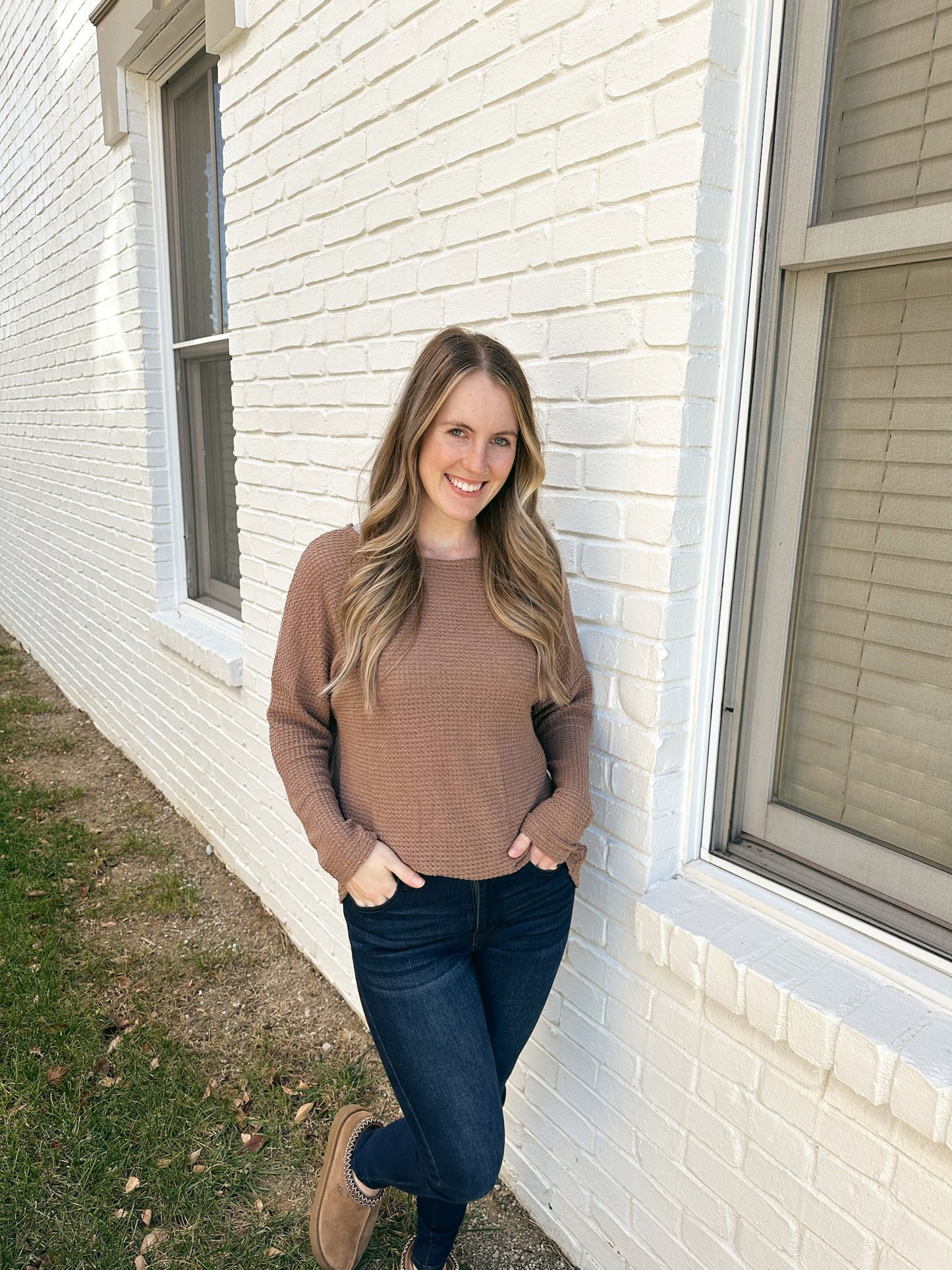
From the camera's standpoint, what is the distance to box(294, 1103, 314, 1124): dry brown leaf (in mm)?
2479

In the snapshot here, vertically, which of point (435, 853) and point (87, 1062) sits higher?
point (435, 853)

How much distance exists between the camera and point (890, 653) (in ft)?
5.05

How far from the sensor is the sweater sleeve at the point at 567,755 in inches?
66.0

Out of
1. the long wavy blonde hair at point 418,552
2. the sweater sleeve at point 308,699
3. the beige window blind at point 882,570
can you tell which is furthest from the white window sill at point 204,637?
the beige window blind at point 882,570

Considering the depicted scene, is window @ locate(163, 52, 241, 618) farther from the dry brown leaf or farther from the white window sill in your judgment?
the dry brown leaf

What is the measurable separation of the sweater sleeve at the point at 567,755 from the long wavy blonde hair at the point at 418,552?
0.04 m

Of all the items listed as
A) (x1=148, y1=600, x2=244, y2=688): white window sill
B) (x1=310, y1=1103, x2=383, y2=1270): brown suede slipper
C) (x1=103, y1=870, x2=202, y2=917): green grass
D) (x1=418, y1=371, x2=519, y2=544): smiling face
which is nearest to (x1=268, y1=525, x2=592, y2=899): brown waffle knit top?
(x1=418, y1=371, x2=519, y2=544): smiling face

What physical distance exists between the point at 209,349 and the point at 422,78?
1.99 meters

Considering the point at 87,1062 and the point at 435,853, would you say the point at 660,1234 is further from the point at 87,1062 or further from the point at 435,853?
the point at 87,1062

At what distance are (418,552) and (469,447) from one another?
0.74 feet

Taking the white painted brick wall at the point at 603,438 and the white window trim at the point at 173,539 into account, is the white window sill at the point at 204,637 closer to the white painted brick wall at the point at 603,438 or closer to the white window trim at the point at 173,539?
the white window trim at the point at 173,539

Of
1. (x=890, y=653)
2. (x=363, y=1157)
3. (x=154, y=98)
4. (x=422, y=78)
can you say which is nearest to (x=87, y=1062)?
(x=363, y=1157)

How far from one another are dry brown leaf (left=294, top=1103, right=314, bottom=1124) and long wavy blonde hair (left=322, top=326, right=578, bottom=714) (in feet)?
4.95

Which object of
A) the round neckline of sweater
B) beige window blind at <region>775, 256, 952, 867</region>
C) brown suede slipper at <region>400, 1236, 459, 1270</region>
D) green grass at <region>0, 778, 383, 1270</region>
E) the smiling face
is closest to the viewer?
beige window blind at <region>775, 256, 952, 867</region>
